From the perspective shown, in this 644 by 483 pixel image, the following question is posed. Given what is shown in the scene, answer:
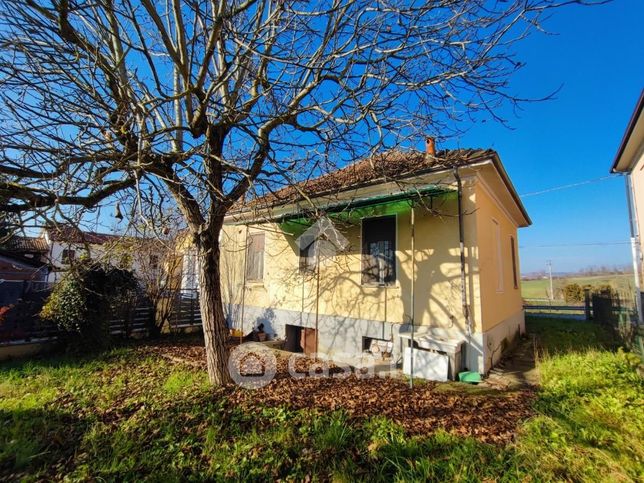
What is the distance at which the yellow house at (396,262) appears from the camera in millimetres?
8531

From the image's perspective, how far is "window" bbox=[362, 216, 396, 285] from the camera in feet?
34.2

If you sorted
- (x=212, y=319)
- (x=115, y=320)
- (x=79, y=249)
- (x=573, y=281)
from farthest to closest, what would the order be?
(x=573, y=281)
(x=115, y=320)
(x=212, y=319)
(x=79, y=249)

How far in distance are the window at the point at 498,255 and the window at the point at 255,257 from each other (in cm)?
987

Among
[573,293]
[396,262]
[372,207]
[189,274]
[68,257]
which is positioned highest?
[372,207]

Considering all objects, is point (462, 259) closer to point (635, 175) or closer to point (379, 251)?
point (379, 251)

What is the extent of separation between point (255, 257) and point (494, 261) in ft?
33.9

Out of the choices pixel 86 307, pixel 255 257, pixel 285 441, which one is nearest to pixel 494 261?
pixel 285 441

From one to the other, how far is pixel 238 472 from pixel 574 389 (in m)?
6.91

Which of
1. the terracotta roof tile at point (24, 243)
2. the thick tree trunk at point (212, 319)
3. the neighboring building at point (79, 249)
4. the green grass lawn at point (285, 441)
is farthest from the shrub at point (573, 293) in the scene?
the terracotta roof tile at point (24, 243)

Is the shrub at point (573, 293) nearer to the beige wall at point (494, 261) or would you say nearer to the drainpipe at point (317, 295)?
the beige wall at point (494, 261)

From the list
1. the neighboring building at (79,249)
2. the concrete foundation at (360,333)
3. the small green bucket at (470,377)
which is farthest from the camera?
the concrete foundation at (360,333)

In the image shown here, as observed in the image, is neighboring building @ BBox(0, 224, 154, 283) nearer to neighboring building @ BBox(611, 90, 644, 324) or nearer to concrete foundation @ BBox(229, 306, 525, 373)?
concrete foundation @ BBox(229, 306, 525, 373)

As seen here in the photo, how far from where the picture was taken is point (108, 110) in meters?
5.24

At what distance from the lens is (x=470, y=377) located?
318 inches
